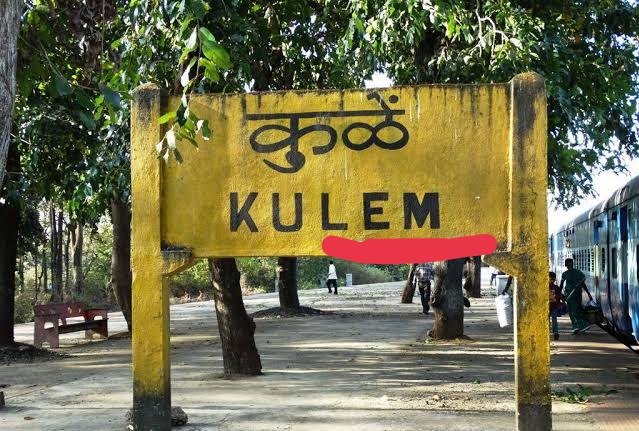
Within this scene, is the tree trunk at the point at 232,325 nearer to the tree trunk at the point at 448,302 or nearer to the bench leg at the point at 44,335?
the tree trunk at the point at 448,302

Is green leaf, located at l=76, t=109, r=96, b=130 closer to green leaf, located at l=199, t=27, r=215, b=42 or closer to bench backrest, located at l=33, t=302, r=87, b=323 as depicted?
green leaf, located at l=199, t=27, r=215, b=42

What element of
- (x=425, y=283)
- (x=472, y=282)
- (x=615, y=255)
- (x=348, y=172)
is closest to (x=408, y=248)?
(x=348, y=172)

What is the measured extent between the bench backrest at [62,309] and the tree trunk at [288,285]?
21.2ft

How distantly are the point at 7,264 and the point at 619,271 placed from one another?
35.9 ft

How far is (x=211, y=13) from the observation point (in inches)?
370

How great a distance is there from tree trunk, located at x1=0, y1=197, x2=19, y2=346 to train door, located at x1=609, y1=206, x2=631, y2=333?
10.7 m

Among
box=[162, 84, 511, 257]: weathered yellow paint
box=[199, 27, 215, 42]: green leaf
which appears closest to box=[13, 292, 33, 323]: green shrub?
box=[162, 84, 511, 257]: weathered yellow paint

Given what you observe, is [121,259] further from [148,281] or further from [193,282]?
[193,282]

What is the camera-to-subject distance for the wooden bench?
16078mm

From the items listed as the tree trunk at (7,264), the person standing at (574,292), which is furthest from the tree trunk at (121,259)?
the person standing at (574,292)

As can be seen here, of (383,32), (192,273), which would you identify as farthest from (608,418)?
(192,273)

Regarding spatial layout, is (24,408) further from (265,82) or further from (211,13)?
(265,82)

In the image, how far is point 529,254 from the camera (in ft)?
23.7

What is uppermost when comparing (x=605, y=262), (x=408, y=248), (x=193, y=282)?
(x=408, y=248)
